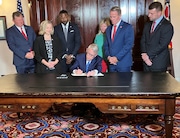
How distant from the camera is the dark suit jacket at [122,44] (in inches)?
123

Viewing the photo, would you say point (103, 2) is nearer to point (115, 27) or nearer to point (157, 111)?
point (115, 27)

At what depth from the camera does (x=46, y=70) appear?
315 centimetres

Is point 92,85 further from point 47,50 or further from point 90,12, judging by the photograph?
point 90,12

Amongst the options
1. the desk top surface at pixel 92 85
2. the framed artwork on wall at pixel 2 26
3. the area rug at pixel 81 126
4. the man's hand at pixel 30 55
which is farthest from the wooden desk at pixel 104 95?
the framed artwork on wall at pixel 2 26

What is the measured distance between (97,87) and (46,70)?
1.26 meters

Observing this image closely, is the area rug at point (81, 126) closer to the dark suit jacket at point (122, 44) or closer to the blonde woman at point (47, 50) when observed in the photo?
the blonde woman at point (47, 50)

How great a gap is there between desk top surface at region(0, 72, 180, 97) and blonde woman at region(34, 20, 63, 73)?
45 cm

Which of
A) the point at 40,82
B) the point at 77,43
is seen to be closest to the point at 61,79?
the point at 40,82

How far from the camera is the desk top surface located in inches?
76.7

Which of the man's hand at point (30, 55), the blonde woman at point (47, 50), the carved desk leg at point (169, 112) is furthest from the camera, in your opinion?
the man's hand at point (30, 55)

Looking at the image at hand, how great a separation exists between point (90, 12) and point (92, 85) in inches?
100

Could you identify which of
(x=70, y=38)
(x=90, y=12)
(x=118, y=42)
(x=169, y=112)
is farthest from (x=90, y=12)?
(x=169, y=112)

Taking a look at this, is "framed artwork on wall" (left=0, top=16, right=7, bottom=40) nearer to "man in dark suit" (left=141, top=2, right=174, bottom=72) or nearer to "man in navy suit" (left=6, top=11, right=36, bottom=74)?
"man in navy suit" (left=6, top=11, right=36, bottom=74)

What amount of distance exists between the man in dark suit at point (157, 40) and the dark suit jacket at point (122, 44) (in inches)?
10.2
